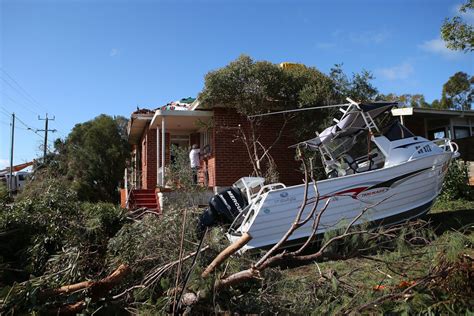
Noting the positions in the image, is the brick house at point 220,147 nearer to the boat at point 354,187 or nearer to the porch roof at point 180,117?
the porch roof at point 180,117

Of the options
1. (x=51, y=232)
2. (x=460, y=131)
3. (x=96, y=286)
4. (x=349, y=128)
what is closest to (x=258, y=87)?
(x=349, y=128)

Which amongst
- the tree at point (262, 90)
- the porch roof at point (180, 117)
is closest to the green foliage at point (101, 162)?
the porch roof at point (180, 117)

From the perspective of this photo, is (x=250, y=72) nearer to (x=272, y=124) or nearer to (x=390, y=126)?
(x=272, y=124)

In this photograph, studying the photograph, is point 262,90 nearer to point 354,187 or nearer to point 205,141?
point 205,141

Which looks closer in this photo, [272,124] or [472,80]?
[272,124]

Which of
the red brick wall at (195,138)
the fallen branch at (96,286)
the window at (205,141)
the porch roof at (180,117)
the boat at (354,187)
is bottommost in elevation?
the fallen branch at (96,286)

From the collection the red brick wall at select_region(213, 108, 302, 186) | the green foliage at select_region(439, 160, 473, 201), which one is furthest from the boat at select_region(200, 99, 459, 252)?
the red brick wall at select_region(213, 108, 302, 186)

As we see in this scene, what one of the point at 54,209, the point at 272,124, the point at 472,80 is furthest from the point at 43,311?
the point at 472,80

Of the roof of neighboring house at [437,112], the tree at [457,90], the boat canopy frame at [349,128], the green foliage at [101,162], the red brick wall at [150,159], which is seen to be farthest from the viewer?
the tree at [457,90]

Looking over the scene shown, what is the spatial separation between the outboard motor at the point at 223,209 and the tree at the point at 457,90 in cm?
3838

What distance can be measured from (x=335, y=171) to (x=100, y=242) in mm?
5378

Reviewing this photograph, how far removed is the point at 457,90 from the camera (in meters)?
40.7

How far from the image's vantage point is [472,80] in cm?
4081

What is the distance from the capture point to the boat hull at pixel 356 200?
7.28m
